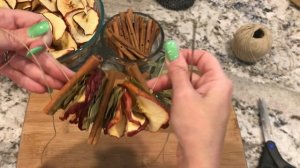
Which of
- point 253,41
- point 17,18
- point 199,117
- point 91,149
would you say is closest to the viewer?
point 199,117

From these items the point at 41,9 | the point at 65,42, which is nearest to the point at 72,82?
the point at 65,42

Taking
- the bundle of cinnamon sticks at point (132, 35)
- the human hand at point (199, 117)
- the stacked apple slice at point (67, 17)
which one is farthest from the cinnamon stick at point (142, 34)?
the human hand at point (199, 117)

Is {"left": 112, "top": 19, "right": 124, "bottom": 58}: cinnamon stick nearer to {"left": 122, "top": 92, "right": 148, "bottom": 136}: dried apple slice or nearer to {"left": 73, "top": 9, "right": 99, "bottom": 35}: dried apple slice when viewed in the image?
{"left": 73, "top": 9, "right": 99, "bottom": 35}: dried apple slice

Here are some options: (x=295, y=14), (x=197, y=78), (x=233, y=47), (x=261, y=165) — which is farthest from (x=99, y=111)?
(x=295, y=14)

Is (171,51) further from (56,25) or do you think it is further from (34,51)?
(56,25)

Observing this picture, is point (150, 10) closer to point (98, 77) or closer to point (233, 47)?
point (233, 47)

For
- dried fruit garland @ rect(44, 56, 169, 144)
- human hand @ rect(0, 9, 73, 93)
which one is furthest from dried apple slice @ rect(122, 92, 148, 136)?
human hand @ rect(0, 9, 73, 93)

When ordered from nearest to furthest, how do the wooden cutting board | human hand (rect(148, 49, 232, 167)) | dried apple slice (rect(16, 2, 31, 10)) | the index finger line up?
human hand (rect(148, 49, 232, 167)) < the index finger < the wooden cutting board < dried apple slice (rect(16, 2, 31, 10))
